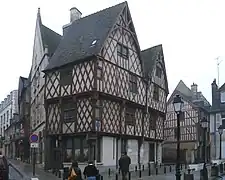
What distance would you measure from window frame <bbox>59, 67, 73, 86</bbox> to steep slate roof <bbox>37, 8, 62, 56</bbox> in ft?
14.8

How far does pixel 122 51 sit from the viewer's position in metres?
30.7

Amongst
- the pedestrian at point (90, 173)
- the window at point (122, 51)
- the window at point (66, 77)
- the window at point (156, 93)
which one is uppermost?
the window at point (122, 51)

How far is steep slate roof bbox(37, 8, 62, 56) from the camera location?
111 ft

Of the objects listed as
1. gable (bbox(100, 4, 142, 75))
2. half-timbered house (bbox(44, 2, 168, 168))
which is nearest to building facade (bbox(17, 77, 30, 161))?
half-timbered house (bbox(44, 2, 168, 168))

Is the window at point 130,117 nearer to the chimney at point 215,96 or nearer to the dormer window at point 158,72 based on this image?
the dormer window at point 158,72

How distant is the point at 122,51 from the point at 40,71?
8.24 m

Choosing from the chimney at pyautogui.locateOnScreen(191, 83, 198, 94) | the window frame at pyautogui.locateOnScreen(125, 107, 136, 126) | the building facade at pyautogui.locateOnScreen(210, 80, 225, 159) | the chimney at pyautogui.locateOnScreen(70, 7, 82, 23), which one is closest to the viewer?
the window frame at pyautogui.locateOnScreen(125, 107, 136, 126)

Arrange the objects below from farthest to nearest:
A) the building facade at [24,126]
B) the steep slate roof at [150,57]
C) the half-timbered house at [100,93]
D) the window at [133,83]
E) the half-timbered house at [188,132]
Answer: the half-timbered house at [188,132]
the building facade at [24,126]
the steep slate roof at [150,57]
the window at [133,83]
the half-timbered house at [100,93]

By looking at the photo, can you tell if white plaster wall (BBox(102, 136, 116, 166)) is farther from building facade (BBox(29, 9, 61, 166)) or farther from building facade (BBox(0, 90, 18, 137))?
building facade (BBox(0, 90, 18, 137))

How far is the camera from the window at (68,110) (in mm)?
27719

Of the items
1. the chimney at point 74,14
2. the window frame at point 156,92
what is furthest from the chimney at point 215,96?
the chimney at point 74,14

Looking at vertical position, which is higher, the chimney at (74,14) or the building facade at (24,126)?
the chimney at (74,14)

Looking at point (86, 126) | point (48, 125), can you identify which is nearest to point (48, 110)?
point (48, 125)

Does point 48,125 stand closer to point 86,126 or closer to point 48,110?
point 48,110
